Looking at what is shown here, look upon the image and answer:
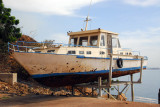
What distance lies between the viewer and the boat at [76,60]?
10281 mm

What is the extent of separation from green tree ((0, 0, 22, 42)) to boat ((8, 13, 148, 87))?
26.4 feet

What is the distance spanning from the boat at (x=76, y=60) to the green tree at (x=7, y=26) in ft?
26.4

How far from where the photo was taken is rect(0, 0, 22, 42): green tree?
19547 millimetres

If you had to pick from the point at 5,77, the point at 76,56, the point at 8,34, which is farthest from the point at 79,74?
the point at 8,34

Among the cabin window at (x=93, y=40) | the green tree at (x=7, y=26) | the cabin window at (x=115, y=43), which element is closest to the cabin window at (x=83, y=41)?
the cabin window at (x=93, y=40)

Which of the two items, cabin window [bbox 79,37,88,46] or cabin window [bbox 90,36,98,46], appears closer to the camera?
cabin window [bbox 90,36,98,46]

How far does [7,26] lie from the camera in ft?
66.0

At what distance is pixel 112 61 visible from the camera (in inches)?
498

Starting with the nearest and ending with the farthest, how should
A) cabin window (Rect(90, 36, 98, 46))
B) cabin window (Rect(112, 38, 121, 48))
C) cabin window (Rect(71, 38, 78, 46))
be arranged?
cabin window (Rect(90, 36, 98, 46)) → cabin window (Rect(112, 38, 121, 48)) → cabin window (Rect(71, 38, 78, 46))

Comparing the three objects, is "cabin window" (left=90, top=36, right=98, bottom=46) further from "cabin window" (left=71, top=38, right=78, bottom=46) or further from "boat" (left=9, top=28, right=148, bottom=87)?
"cabin window" (left=71, top=38, right=78, bottom=46)

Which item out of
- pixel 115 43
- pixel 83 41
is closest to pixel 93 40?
pixel 83 41

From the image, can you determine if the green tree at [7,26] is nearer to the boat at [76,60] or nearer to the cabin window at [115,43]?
the boat at [76,60]

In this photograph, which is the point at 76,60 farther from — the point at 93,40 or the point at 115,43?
the point at 115,43

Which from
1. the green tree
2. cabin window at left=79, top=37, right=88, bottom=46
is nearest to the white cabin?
cabin window at left=79, top=37, right=88, bottom=46
